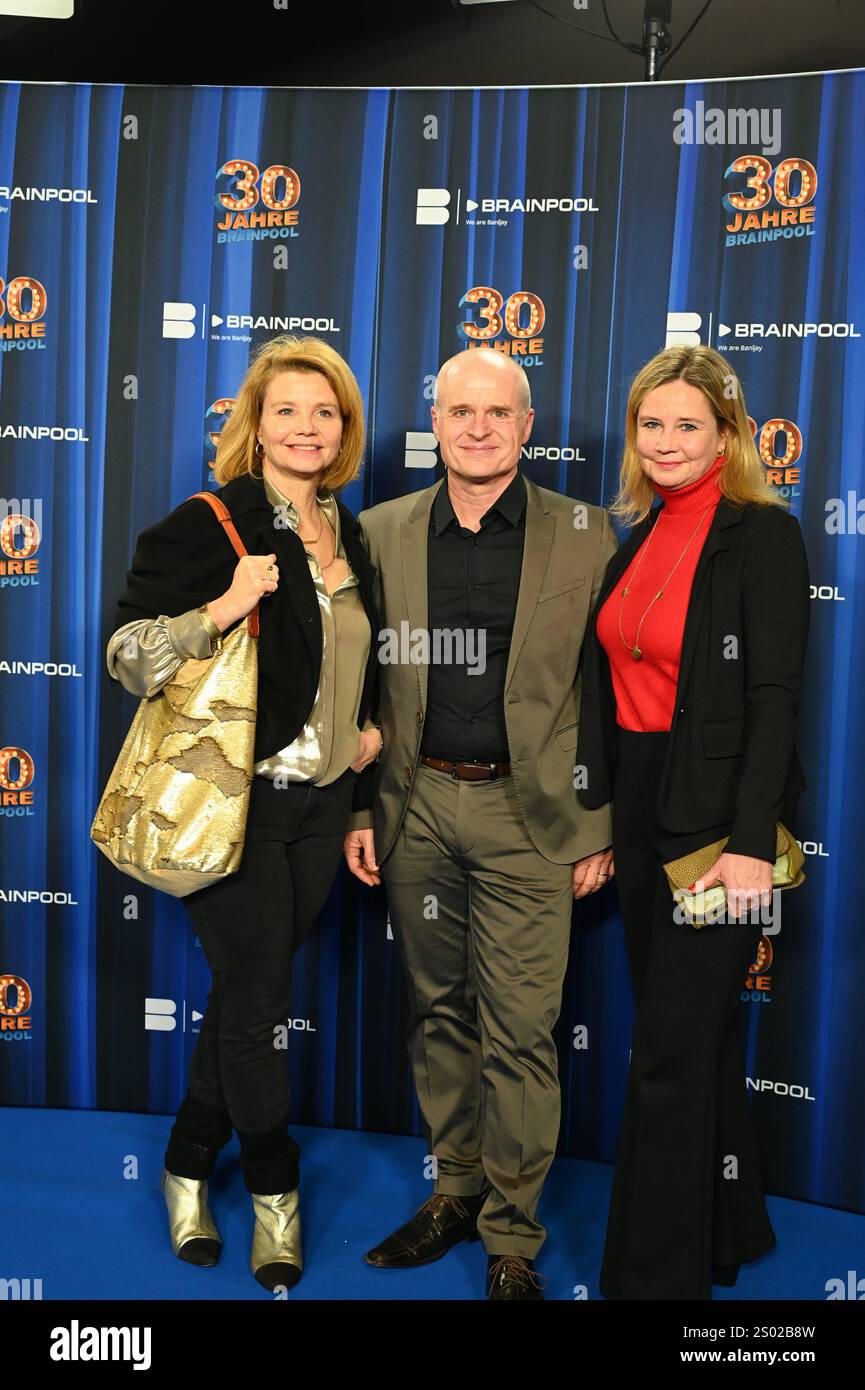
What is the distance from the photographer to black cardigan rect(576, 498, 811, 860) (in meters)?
2.29

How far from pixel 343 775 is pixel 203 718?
364mm

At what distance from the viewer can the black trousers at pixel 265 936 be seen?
251 cm

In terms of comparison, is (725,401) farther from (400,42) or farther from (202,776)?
(400,42)

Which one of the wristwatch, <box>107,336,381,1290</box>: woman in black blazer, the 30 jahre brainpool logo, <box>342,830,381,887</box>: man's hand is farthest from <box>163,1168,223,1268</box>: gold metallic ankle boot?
the 30 jahre brainpool logo

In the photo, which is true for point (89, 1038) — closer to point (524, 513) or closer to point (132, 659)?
point (132, 659)

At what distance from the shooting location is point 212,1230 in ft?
9.05

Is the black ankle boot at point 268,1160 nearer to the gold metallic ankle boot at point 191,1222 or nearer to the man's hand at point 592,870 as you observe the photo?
the gold metallic ankle boot at point 191,1222

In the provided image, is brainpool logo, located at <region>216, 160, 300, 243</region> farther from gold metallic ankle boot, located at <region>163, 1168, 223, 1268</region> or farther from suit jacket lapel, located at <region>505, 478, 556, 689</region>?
gold metallic ankle boot, located at <region>163, 1168, 223, 1268</region>

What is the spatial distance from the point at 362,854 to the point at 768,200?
6.36ft

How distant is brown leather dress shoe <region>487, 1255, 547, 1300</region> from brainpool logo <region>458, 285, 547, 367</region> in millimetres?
2210

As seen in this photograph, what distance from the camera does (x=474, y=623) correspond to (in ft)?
8.61

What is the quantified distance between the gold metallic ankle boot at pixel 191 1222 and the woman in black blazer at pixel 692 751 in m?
0.90
